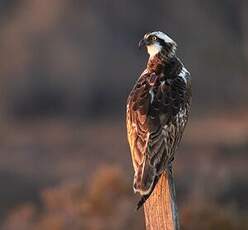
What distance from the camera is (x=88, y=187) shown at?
17.6 meters

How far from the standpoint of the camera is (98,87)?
31.0m

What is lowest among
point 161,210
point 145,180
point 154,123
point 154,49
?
point 161,210

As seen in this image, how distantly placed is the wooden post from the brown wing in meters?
0.19

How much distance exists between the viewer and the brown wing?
913 cm

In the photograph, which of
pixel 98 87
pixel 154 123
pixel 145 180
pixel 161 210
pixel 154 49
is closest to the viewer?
pixel 161 210

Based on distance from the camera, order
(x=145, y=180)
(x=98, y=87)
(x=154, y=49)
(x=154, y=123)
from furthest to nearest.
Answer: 1. (x=98, y=87)
2. (x=154, y=49)
3. (x=154, y=123)
4. (x=145, y=180)

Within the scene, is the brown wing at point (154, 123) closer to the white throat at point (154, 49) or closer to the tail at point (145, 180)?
the tail at point (145, 180)

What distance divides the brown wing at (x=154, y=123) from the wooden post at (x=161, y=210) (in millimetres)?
193

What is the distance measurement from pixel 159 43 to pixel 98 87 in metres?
20.3

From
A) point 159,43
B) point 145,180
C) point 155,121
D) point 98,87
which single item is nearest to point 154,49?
point 159,43

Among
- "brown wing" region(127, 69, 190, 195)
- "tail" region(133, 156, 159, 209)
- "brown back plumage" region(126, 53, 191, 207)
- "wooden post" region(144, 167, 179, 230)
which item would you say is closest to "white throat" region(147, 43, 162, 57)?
"brown back plumage" region(126, 53, 191, 207)

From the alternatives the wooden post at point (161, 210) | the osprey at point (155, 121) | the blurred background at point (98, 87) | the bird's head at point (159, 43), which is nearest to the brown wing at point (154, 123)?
the osprey at point (155, 121)

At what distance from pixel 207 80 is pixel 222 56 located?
41.9 inches

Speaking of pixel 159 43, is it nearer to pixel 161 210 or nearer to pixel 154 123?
pixel 154 123
